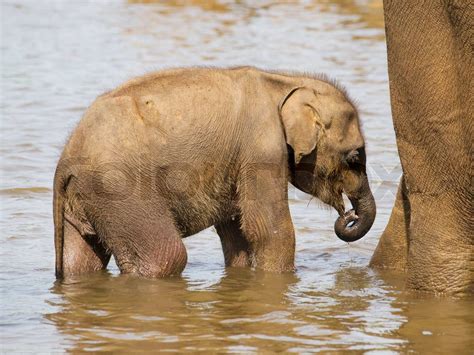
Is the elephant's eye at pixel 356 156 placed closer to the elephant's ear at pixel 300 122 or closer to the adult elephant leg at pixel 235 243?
the elephant's ear at pixel 300 122

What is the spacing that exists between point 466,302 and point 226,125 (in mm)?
1590

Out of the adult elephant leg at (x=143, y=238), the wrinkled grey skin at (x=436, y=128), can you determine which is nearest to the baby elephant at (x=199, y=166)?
the adult elephant leg at (x=143, y=238)

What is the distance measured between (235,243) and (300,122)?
0.87m

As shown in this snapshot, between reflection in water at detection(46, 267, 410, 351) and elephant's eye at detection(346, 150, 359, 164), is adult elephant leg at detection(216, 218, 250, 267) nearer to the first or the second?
reflection in water at detection(46, 267, 410, 351)

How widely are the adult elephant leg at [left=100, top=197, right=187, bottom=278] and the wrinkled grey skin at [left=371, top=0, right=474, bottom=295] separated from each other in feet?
4.12

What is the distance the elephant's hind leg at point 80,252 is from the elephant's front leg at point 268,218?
0.79 m

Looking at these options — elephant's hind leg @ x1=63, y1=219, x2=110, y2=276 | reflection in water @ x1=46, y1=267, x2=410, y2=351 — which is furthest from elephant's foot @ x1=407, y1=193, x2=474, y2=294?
elephant's hind leg @ x1=63, y1=219, x2=110, y2=276

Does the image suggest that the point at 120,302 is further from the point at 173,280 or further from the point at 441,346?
the point at 441,346

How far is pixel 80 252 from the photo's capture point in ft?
21.9

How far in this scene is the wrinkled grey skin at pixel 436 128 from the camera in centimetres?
573

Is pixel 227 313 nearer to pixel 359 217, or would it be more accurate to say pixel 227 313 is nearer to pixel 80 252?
pixel 80 252

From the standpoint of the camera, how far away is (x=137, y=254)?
21.2 feet

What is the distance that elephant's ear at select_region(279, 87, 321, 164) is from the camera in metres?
A: 6.70

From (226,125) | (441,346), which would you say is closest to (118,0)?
(226,125)
